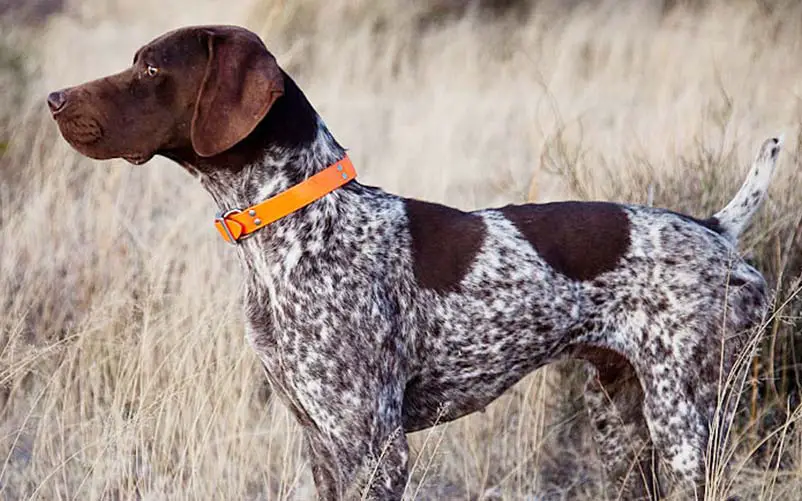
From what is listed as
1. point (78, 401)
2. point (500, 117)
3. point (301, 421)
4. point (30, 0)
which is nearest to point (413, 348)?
point (301, 421)

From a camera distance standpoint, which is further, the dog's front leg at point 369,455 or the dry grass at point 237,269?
the dry grass at point 237,269

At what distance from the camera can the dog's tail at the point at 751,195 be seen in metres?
4.03

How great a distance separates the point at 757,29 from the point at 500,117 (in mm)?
3595

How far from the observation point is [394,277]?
3.75 metres

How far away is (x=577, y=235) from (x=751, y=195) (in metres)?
0.62

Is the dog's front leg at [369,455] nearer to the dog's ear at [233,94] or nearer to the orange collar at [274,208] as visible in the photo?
the orange collar at [274,208]

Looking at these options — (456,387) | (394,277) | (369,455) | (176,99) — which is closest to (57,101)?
(176,99)

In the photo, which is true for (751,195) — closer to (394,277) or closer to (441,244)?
(441,244)

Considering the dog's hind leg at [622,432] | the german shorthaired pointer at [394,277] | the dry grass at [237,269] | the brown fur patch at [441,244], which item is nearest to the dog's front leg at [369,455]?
the german shorthaired pointer at [394,277]

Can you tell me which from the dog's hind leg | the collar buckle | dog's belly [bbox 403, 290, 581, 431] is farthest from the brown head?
the dog's hind leg

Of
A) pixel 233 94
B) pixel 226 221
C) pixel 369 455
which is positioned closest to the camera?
pixel 233 94

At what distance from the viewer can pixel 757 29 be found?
39.0ft

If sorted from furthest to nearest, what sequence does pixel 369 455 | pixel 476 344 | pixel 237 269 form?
pixel 237 269, pixel 476 344, pixel 369 455

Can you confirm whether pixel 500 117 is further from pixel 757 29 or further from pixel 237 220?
pixel 237 220
